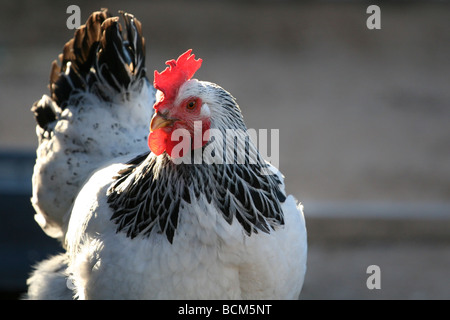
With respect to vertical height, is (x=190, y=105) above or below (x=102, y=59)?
below

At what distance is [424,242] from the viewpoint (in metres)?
4.72

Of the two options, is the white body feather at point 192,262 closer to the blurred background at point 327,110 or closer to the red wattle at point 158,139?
the red wattle at point 158,139

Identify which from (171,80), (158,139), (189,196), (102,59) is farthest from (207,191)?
(102,59)

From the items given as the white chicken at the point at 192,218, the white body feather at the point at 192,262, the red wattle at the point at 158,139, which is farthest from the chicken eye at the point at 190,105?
the white body feather at the point at 192,262

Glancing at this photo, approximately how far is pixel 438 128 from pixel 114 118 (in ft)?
16.0

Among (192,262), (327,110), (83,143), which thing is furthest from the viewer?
(327,110)

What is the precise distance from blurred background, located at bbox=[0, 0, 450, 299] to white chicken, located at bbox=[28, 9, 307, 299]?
69.6 inches

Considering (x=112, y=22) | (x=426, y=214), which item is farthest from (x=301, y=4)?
(x=112, y=22)

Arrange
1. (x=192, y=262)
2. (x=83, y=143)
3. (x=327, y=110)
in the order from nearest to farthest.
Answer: (x=192, y=262), (x=83, y=143), (x=327, y=110)

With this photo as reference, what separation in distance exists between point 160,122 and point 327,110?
5.23 meters

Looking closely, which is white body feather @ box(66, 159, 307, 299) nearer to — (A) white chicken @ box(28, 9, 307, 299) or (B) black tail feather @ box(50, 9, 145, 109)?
(A) white chicken @ box(28, 9, 307, 299)

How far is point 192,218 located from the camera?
86.6 inches

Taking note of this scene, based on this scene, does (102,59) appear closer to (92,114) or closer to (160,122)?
(92,114)

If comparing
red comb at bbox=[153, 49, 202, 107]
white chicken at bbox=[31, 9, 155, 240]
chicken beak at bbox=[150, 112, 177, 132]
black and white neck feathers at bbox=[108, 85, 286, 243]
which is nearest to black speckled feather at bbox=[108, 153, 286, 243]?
black and white neck feathers at bbox=[108, 85, 286, 243]
